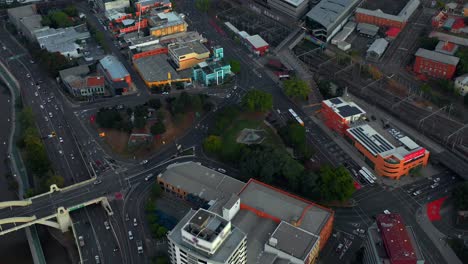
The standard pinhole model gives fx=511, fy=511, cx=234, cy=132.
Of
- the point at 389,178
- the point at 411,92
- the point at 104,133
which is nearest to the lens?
the point at 389,178

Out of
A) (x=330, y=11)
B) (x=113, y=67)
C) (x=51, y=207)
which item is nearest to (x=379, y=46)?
(x=330, y=11)

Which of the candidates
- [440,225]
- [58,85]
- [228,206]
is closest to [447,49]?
[440,225]

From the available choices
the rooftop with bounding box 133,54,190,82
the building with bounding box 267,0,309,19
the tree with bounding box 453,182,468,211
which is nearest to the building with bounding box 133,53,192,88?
the rooftop with bounding box 133,54,190,82

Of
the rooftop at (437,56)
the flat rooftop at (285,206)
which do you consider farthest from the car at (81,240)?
the rooftop at (437,56)

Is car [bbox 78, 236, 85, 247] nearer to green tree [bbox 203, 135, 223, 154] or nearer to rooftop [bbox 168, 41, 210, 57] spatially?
green tree [bbox 203, 135, 223, 154]

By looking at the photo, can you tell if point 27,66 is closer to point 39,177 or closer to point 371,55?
point 39,177

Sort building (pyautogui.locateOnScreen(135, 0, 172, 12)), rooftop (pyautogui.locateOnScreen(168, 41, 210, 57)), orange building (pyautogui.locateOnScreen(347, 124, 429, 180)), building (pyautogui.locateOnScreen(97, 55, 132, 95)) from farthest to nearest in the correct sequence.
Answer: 1. building (pyautogui.locateOnScreen(135, 0, 172, 12))
2. rooftop (pyautogui.locateOnScreen(168, 41, 210, 57))
3. building (pyautogui.locateOnScreen(97, 55, 132, 95))
4. orange building (pyautogui.locateOnScreen(347, 124, 429, 180))
